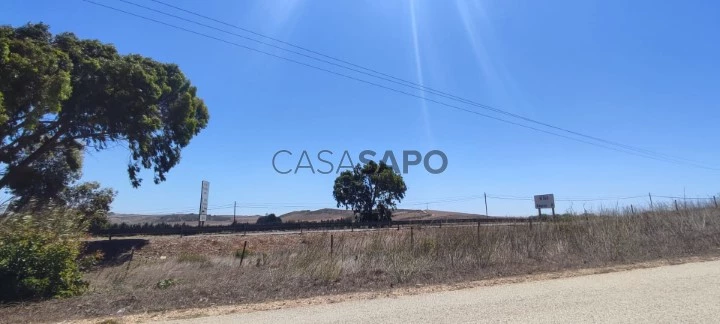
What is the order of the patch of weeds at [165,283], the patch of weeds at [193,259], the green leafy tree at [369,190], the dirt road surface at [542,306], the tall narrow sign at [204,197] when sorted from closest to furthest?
1. the dirt road surface at [542,306]
2. the patch of weeds at [165,283]
3. the patch of weeds at [193,259]
4. the tall narrow sign at [204,197]
5. the green leafy tree at [369,190]

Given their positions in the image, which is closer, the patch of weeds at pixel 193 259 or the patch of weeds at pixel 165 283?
the patch of weeds at pixel 165 283

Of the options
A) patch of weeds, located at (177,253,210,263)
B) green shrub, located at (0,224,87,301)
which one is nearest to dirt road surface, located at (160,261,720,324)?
green shrub, located at (0,224,87,301)

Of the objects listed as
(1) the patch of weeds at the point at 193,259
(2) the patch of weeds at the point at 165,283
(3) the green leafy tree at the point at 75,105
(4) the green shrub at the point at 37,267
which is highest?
(3) the green leafy tree at the point at 75,105

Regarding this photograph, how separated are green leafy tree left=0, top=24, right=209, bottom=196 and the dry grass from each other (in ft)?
50.4

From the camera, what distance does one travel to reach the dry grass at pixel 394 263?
7811 mm

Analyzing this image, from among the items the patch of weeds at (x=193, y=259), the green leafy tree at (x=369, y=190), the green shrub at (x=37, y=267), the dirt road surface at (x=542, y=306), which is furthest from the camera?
the green leafy tree at (x=369, y=190)

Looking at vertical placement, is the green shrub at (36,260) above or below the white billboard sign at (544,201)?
below

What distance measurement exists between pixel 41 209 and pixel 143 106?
22.6m

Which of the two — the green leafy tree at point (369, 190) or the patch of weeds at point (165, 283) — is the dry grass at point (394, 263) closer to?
the patch of weeds at point (165, 283)

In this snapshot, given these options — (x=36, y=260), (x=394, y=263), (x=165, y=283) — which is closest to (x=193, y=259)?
(x=165, y=283)

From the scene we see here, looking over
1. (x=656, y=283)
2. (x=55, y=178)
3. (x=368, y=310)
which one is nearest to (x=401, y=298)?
(x=368, y=310)

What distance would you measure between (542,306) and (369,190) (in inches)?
2197

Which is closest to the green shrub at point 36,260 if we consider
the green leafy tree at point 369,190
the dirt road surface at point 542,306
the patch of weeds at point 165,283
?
the patch of weeds at point 165,283

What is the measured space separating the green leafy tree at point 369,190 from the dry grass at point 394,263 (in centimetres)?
4486
